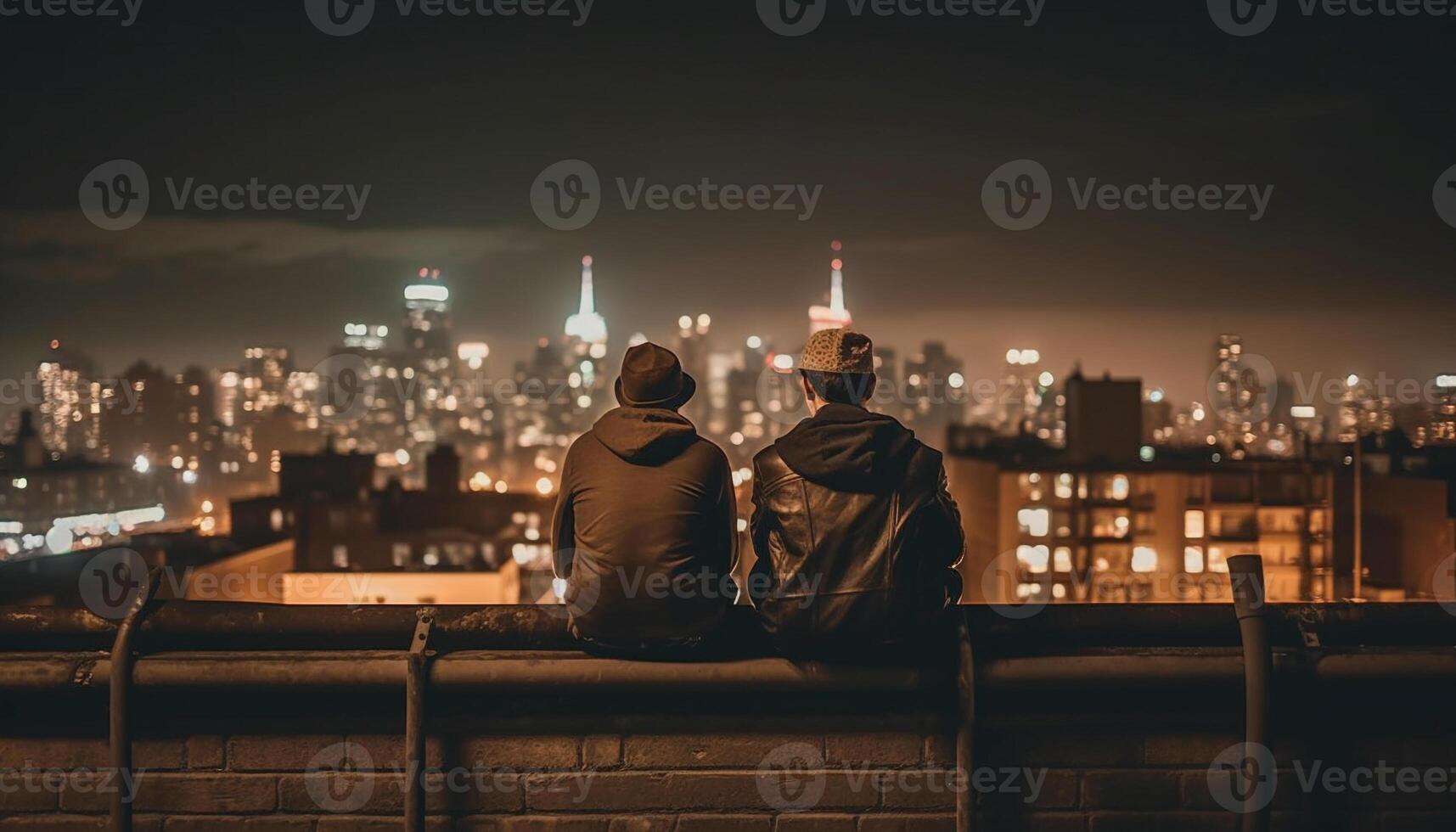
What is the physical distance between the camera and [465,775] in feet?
12.1

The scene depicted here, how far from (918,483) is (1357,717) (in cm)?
190

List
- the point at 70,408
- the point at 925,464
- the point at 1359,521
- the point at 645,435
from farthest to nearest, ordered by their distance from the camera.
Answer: the point at 70,408
the point at 1359,521
the point at 645,435
the point at 925,464

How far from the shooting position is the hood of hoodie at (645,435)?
12.2 feet

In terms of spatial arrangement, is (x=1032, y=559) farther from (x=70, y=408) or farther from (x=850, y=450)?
(x=850, y=450)

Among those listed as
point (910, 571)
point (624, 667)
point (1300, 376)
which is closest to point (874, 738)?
point (910, 571)

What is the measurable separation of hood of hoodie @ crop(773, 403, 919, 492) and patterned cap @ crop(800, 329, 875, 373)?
0.19 m

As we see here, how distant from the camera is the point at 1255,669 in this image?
3.53m

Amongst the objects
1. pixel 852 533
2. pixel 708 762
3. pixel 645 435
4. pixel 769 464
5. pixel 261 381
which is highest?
pixel 261 381

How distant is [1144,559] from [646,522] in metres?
43.1

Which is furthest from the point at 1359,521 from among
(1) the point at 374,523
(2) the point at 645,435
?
(1) the point at 374,523

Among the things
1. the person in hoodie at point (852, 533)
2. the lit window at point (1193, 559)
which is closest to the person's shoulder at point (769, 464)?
the person in hoodie at point (852, 533)

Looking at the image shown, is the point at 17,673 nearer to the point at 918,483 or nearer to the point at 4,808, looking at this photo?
the point at 4,808

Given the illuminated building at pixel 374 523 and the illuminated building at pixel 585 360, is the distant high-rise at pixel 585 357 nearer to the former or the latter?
the illuminated building at pixel 585 360

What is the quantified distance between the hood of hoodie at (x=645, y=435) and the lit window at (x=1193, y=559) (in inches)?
1663
